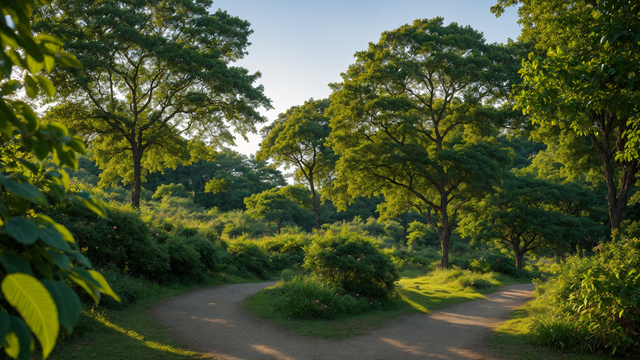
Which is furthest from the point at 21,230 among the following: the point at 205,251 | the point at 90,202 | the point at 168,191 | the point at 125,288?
the point at 168,191

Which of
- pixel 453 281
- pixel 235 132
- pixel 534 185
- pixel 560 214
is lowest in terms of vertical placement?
pixel 453 281

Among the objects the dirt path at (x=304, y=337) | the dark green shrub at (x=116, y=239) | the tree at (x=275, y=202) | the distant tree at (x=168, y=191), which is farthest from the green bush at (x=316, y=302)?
the distant tree at (x=168, y=191)

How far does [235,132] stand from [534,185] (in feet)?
67.5

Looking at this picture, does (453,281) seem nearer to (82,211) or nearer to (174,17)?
(82,211)

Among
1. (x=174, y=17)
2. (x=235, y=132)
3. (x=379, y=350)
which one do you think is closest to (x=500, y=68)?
(x=235, y=132)

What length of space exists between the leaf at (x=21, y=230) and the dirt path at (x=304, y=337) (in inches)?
197

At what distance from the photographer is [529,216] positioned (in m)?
24.1

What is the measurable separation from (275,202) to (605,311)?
29082mm

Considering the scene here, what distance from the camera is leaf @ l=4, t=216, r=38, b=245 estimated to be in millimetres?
936

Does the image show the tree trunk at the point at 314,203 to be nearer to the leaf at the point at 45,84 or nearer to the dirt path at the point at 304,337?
the dirt path at the point at 304,337

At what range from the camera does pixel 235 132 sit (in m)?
18.9

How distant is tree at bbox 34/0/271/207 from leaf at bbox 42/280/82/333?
15773 millimetres

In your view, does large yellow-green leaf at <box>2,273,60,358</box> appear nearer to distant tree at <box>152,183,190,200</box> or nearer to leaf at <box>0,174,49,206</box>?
leaf at <box>0,174,49,206</box>

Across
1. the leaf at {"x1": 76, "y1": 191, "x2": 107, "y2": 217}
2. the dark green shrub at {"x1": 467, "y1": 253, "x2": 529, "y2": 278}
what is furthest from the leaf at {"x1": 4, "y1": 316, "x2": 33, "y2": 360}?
the dark green shrub at {"x1": 467, "y1": 253, "x2": 529, "y2": 278}
